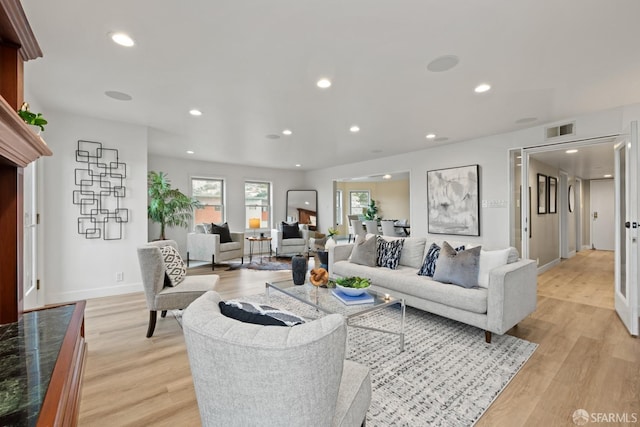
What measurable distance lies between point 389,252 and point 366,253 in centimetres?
30

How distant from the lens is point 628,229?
112 inches

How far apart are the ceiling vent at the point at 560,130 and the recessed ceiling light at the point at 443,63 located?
8.31 feet

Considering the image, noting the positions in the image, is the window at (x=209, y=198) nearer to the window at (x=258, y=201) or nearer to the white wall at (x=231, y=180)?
the white wall at (x=231, y=180)

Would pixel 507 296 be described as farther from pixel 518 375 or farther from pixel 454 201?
pixel 454 201

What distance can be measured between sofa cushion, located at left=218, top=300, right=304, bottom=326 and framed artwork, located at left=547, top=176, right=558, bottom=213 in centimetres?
671

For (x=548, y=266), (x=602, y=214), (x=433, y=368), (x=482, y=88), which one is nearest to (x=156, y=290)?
(x=433, y=368)

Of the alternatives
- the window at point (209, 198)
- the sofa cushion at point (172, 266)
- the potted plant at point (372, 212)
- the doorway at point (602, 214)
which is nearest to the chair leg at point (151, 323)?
the sofa cushion at point (172, 266)

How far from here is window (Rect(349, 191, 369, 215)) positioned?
11.3 meters

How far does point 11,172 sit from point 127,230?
2873 mm

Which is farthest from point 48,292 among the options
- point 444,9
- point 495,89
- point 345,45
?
point 495,89

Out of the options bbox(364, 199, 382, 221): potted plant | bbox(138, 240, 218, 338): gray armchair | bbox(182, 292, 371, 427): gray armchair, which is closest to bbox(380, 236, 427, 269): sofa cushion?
bbox(138, 240, 218, 338): gray armchair

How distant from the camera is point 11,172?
145 centimetres

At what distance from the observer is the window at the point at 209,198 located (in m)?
7.11

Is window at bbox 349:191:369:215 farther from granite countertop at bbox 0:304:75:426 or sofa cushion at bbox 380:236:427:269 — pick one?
granite countertop at bbox 0:304:75:426
